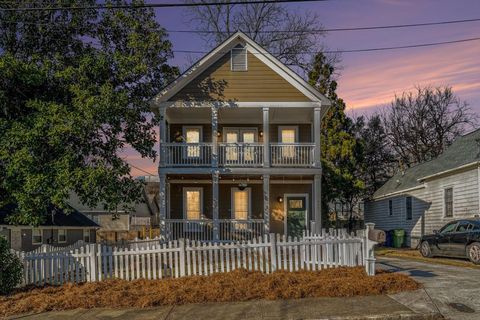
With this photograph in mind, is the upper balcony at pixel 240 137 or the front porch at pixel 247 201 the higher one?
the upper balcony at pixel 240 137

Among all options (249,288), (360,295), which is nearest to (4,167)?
(249,288)

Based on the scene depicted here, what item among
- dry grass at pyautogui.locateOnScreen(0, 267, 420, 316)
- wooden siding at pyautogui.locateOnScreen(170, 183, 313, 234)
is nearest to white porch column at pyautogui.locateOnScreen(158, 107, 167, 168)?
wooden siding at pyautogui.locateOnScreen(170, 183, 313, 234)

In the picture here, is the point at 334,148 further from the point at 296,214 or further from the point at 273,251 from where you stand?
the point at 273,251

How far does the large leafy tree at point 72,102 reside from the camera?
580 inches

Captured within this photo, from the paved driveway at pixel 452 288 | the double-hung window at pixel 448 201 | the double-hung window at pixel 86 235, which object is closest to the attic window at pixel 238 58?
the paved driveway at pixel 452 288

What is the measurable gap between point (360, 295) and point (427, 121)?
41163mm

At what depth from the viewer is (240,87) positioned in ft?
67.7

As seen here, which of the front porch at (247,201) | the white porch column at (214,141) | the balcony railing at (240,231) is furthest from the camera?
the front porch at (247,201)

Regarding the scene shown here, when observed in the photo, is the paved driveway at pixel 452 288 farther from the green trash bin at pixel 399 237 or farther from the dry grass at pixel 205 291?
the green trash bin at pixel 399 237

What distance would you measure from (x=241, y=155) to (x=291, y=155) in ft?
7.46

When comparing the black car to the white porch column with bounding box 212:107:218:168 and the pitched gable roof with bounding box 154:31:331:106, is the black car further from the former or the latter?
the white porch column with bounding box 212:107:218:168

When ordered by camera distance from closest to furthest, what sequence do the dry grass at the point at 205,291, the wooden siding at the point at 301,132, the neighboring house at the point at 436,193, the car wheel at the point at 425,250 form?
the dry grass at the point at 205,291 → the car wheel at the point at 425,250 → the neighboring house at the point at 436,193 → the wooden siding at the point at 301,132

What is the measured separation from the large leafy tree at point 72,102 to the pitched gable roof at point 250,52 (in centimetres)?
91

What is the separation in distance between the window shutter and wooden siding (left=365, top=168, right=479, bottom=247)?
10.3 metres
